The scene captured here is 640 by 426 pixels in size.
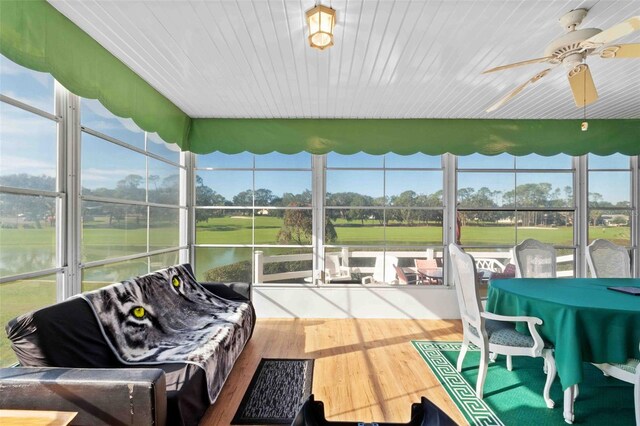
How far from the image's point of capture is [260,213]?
4.36 m

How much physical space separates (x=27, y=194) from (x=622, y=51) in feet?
12.5

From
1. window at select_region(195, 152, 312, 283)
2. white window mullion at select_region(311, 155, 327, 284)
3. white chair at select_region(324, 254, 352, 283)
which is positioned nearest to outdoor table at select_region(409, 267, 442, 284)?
white chair at select_region(324, 254, 352, 283)

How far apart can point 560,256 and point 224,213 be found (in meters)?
4.82

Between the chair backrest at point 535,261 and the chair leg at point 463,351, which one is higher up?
the chair backrest at point 535,261

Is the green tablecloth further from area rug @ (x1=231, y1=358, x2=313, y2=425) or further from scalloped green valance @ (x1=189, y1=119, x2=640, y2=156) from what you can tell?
scalloped green valance @ (x1=189, y1=119, x2=640, y2=156)

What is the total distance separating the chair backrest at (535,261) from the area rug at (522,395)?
869 mm

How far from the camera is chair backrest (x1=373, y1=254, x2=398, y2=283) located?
432 cm

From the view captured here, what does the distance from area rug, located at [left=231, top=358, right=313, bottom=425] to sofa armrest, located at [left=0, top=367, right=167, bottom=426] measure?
0.82 metres

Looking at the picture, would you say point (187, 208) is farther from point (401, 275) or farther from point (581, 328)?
point (581, 328)

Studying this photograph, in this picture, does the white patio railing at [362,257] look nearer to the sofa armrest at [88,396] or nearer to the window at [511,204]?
the window at [511,204]

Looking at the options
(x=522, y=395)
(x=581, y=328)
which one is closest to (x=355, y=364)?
(x=522, y=395)

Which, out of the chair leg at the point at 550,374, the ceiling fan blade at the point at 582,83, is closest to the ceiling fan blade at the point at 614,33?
the ceiling fan blade at the point at 582,83

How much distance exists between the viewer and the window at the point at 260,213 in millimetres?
4328

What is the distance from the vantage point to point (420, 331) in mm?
3701
